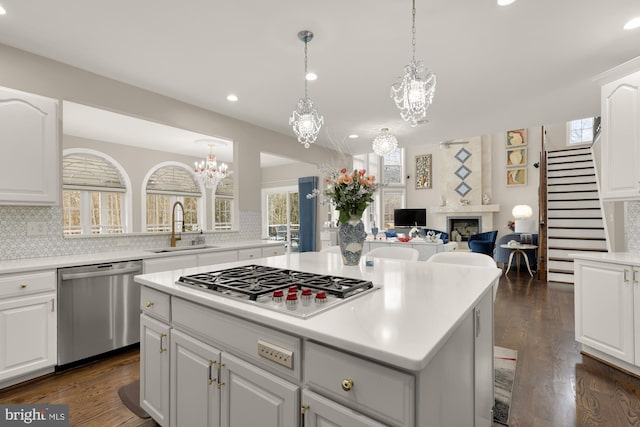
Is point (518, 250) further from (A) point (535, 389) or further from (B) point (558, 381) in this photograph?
(A) point (535, 389)

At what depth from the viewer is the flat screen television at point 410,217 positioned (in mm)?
9766

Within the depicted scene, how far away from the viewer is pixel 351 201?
1.90 metres

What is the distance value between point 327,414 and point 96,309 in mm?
2486

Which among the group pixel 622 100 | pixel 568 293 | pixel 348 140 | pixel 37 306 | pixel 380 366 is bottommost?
pixel 568 293

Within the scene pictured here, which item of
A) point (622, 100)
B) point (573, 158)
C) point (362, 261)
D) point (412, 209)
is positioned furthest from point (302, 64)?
point (412, 209)

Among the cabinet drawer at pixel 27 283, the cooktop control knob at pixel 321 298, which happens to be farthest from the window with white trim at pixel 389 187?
the cooktop control knob at pixel 321 298

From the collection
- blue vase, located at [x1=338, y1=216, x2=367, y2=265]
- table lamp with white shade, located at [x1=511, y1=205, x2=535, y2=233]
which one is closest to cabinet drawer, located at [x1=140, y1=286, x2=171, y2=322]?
blue vase, located at [x1=338, y1=216, x2=367, y2=265]

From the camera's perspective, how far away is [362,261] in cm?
215

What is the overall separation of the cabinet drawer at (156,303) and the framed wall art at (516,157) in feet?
32.2

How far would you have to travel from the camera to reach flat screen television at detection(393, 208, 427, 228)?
9.77 meters

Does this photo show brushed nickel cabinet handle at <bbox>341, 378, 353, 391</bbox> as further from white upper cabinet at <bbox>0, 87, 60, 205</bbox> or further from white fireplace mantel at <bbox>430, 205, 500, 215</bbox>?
white fireplace mantel at <bbox>430, 205, 500, 215</bbox>

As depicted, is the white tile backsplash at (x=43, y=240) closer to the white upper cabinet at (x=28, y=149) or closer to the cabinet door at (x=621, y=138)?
the white upper cabinet at (x=28, y=149)

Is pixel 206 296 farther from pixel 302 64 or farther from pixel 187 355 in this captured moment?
pixel 302 64

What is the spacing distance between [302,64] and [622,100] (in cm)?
276
